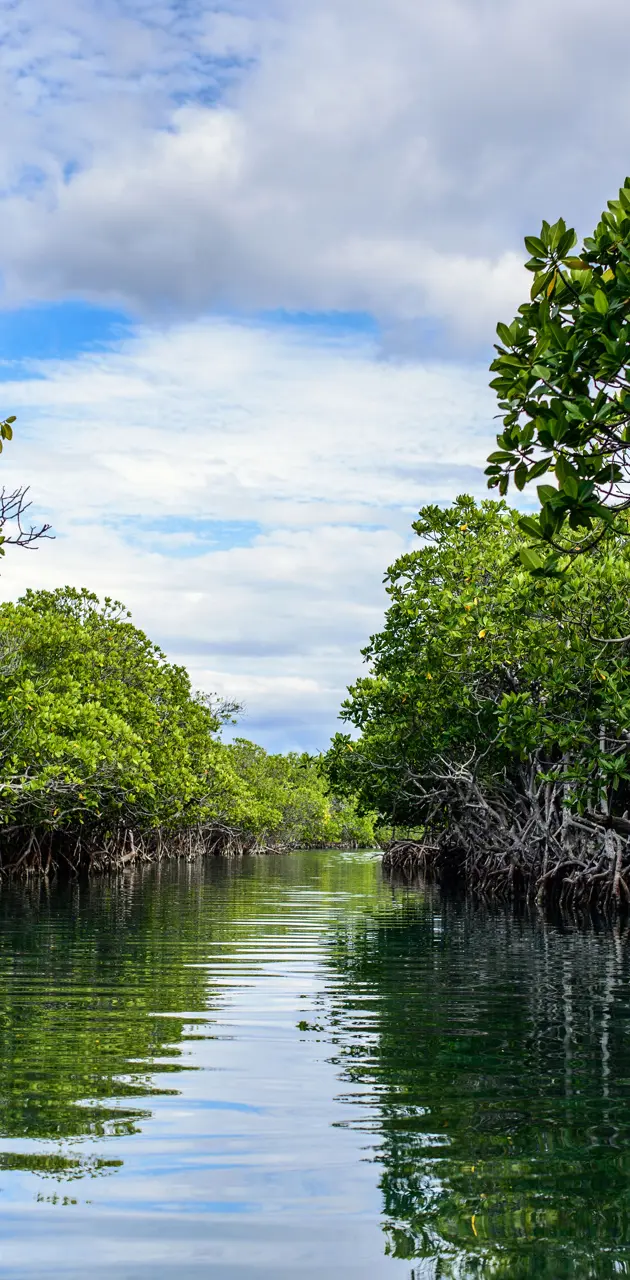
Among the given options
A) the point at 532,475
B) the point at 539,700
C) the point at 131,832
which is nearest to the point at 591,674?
the point at 539,700

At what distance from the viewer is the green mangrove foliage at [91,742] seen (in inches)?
751

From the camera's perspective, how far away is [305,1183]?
344 cm

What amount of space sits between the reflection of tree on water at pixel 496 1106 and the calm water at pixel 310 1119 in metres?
0.01

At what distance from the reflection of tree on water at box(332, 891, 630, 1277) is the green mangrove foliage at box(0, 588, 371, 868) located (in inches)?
432

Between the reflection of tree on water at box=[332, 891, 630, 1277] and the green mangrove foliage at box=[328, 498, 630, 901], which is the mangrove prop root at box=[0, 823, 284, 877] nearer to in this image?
the green mangrove foliage at box=[328, 498, 630, 901]

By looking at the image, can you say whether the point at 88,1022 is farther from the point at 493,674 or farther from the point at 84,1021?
the point at 493,674

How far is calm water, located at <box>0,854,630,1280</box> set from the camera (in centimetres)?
295

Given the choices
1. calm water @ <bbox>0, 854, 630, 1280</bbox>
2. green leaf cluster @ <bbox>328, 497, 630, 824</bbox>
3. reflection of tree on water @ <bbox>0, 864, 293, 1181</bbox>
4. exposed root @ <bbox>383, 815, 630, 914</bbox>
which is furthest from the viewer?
exposed root @ <bbox>383, 815, 630, 914</bbox>

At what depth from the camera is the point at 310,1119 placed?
13.8 feet

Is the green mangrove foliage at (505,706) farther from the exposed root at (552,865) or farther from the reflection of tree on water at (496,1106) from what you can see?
the reflection of tree on water at (496,1106)

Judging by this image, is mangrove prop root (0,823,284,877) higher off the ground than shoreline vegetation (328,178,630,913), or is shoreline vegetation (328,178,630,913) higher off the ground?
shoreline vegetation (328,178,630,913)

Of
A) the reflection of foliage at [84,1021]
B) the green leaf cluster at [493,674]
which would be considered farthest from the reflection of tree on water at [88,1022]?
the green leaf cluster at [493,674]

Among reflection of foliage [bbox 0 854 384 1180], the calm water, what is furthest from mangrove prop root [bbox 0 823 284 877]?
the calm water

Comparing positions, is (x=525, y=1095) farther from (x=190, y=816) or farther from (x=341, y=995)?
(x=190, y=816)
